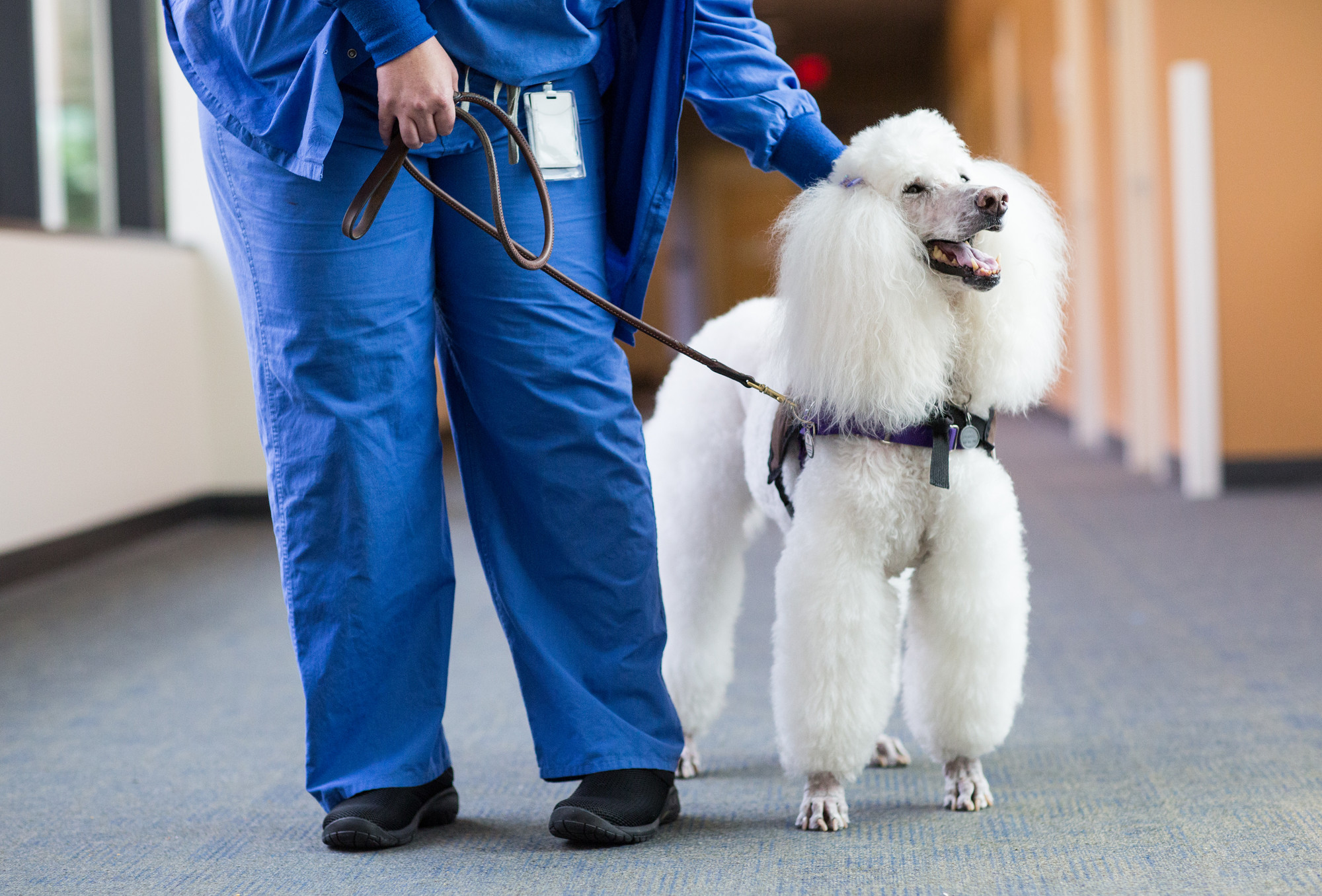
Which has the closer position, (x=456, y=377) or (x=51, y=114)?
(x=456, y=377)

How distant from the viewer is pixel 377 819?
1333 mm

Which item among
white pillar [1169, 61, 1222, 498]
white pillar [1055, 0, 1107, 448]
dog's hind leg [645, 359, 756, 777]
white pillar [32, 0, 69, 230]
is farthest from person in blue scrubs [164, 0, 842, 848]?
white pillar [1055, 0, 1107, 448]

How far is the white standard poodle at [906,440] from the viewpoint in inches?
50.6

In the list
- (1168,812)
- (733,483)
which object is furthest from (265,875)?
(1168,812)

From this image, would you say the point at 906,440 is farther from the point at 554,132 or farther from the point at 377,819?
the point at 377,819

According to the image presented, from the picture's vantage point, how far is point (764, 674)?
7.06 feet

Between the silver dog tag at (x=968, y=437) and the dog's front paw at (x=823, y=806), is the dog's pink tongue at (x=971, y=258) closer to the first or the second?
the silver dog tag at (x=968, y=437)

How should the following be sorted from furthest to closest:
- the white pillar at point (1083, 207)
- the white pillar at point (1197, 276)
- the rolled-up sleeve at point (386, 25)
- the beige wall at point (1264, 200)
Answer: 1. the white pillar at point (1083, 207)
2. the beige wall at point (1264, 200)
3. the white pillar at point (1197, 276)
4. the rolled-up sleeve at point (386, 25)

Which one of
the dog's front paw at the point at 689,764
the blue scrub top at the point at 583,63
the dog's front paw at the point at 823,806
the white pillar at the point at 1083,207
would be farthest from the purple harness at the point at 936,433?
the white pillar at the point at 1083,207

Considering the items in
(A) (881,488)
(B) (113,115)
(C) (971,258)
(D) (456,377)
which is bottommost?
(A) (881,488)

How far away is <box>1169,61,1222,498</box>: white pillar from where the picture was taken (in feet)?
13.1

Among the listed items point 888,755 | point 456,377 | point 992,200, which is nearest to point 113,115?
point 456,377

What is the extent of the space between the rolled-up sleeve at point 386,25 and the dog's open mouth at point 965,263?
55 cm

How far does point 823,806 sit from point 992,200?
2.17 feet
